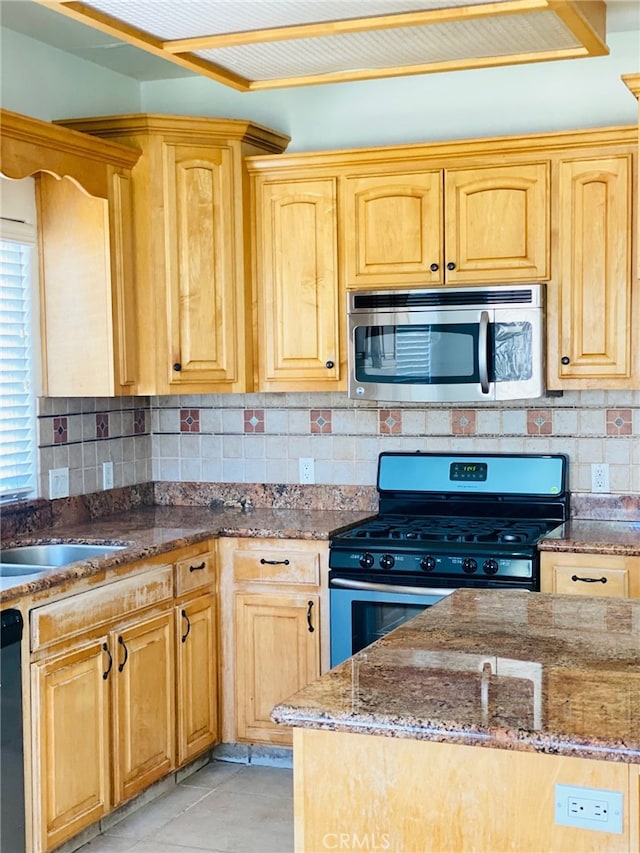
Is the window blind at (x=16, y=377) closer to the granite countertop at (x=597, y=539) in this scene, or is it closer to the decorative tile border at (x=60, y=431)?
the decorative tile border at (x=60, y=431)

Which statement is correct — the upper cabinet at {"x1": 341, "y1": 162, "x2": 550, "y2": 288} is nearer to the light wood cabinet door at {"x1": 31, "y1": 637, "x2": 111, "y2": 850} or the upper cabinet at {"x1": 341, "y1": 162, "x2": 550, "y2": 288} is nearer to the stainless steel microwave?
the stainless steel microwave

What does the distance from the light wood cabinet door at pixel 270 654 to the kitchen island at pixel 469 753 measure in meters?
2.00

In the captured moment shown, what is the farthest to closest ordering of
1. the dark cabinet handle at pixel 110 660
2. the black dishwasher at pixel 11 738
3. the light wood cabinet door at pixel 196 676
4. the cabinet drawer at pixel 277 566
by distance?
the cabinet drawer at pixel 277 566, the light wood cabinet door at pixel 196 676, the dark cabinet handle at pixel 110 660, the black dishwasher at pixel 11 738

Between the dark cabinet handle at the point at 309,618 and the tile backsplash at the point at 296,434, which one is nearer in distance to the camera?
the dark cabinet handle at the point at 309,618

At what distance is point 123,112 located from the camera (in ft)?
15.9

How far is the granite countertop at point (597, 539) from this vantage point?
3.79 m

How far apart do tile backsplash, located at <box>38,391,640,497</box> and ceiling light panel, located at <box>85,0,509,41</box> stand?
2147mm

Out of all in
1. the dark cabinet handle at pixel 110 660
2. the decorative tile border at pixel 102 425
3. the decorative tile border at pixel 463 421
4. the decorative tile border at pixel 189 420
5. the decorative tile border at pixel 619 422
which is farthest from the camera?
the decorative tile border at pixel 189 420

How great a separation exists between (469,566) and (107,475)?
171 centimetres

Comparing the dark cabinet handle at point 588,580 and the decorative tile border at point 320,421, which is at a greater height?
the decorative tile border at point 320,421

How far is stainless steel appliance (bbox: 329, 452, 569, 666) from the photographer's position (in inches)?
155

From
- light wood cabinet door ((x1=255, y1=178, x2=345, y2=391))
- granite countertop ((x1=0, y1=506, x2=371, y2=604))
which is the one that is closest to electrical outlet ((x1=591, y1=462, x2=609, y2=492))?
granite countertop ((x1=0, y1=506, x2=371, y2=604))

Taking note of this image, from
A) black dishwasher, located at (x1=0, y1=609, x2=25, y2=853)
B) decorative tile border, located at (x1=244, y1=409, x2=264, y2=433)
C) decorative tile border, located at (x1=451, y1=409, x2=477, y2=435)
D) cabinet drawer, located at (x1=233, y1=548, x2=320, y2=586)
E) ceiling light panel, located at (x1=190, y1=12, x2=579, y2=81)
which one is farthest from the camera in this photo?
decorative tile border, located at (x1=244, y1=409, x2=264, y2=433)

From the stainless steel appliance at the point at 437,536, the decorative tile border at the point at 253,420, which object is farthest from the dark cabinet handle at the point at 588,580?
the decorative tile border at the point at 253,420
